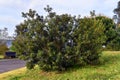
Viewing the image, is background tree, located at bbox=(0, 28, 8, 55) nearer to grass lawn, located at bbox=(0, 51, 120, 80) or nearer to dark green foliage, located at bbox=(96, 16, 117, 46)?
dark green foliage, located at bbox=(96, 16, 117, 46)

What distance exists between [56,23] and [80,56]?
1.64 meters

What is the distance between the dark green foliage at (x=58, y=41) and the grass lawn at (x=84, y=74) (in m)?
0.30

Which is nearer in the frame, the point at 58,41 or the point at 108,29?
the point at 58,41

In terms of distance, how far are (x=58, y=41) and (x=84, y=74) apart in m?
1.76

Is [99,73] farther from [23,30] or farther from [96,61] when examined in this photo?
[23,30]

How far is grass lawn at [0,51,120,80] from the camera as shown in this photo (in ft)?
37.9

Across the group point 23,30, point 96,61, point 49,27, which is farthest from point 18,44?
point 96,61

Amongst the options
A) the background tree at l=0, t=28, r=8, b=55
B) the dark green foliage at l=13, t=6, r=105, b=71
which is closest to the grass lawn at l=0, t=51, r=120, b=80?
the dark green foliage at l=13, t=6, r=105, b=71

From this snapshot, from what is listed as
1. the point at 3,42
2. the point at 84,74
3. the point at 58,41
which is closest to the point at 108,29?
the point at 58,41

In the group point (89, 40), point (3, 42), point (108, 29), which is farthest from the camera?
point (3, 42)

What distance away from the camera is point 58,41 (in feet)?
41.7

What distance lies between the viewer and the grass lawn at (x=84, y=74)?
11.6m

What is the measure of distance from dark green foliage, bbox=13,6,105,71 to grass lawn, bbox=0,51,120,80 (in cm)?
30

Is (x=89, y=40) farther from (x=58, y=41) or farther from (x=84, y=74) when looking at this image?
(x=84, y=74)
